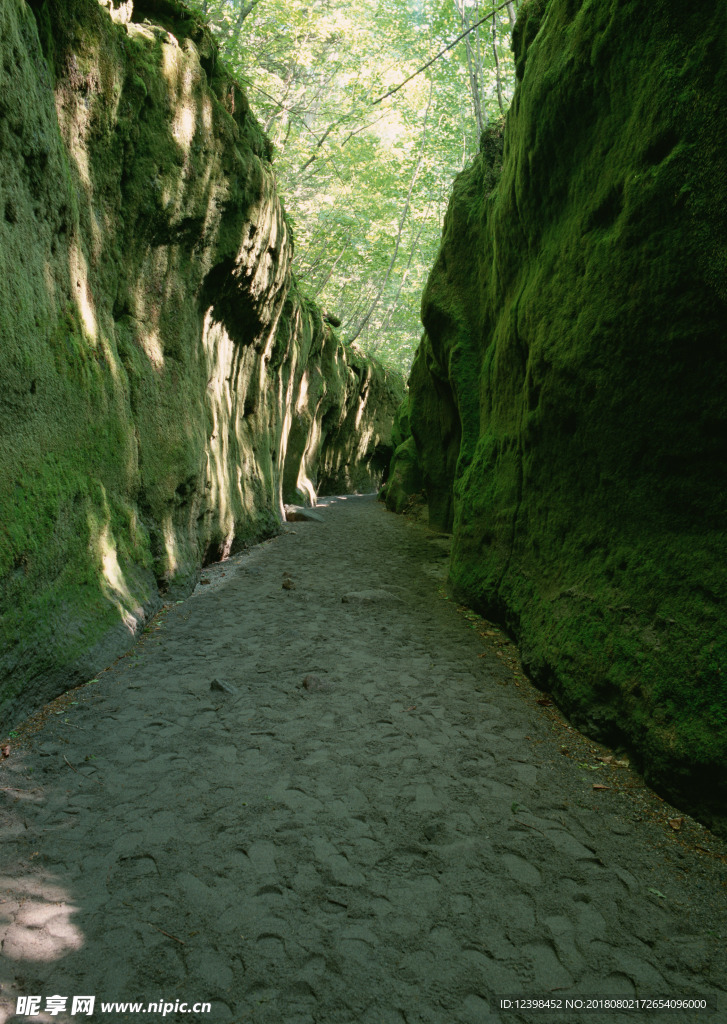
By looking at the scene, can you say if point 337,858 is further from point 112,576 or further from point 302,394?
point 302,394

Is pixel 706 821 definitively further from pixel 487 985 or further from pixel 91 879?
pixel 91 879

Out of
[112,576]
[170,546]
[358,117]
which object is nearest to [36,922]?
[112,576]

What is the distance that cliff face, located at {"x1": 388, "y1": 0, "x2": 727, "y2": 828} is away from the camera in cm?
328

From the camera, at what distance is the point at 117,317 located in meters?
6.32

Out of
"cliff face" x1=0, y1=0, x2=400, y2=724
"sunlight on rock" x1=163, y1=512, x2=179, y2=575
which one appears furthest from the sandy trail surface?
"sunlight on rock" x1=163, y1=512, x2=179, y2=575

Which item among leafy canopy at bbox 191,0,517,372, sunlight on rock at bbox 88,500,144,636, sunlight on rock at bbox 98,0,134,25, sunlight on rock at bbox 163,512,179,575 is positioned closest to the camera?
sunlight on rock at bbox 88,500,144,636

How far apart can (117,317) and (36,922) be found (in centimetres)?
544

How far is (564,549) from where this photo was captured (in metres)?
4.91

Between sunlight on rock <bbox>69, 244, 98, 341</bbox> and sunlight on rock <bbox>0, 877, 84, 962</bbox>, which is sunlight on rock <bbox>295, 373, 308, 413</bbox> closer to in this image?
sunlight on rock <bbox>69, 244, 98, 341</bbox>

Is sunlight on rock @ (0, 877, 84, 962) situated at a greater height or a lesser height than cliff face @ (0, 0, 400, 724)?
lesser

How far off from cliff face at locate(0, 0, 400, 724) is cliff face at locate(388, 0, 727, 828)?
11.6 ft

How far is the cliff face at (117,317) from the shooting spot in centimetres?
397

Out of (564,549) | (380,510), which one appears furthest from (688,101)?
(380,510)

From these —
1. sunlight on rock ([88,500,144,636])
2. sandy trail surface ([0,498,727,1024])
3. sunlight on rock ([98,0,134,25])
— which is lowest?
sandy trail surface ([0,498,727,1024])
